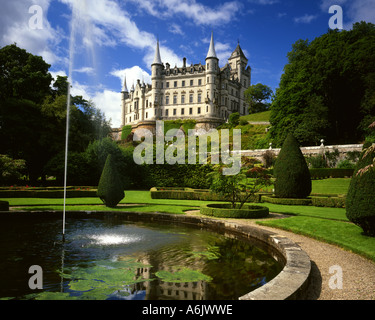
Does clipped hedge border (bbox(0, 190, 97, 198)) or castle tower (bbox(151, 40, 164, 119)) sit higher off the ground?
castle tower (bbox(151, 40, 164, 119))

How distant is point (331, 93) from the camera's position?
35094 mm

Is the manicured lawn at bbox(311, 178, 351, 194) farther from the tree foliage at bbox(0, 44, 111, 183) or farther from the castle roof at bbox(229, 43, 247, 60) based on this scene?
the castle roof at bbox(229, 43, 247, 60)

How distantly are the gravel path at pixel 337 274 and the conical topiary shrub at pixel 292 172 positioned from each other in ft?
27.4

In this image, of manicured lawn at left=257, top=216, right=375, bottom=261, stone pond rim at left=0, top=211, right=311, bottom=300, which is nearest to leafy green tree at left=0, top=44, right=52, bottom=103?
stone pond rim at left=0, top=211, right=311, bottom=300

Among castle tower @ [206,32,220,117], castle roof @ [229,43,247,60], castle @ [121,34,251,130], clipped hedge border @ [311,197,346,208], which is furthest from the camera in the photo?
castle roof @ [229,43,247,60]

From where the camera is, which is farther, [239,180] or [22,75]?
[22,75]

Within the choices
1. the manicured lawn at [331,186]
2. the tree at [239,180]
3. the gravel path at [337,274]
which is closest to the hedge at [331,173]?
the manicured lawn at [331,186]

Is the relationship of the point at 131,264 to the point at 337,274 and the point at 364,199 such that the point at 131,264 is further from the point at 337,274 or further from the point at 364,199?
the point at 364,199

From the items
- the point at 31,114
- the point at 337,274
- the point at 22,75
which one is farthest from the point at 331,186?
the point at 22,75

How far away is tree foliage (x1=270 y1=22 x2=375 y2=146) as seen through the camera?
32.0 metres

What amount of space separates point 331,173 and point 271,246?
21.9 m

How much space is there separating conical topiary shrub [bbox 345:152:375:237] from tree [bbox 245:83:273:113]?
67050 millimetres
